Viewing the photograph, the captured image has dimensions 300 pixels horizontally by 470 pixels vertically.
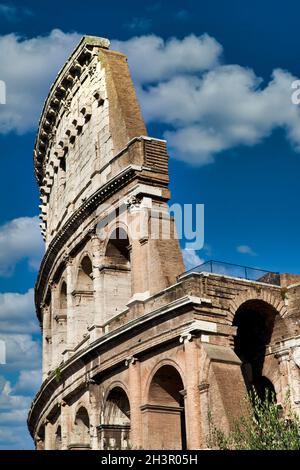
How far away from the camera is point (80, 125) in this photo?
33.1 metres

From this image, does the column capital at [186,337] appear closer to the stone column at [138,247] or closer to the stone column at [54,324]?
the stone column at [138,247]

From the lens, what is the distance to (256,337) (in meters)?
26.8

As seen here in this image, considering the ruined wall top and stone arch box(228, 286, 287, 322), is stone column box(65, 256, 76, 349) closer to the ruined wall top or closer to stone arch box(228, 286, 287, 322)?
the ruined wall top

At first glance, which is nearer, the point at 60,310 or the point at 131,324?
the point at 131,324

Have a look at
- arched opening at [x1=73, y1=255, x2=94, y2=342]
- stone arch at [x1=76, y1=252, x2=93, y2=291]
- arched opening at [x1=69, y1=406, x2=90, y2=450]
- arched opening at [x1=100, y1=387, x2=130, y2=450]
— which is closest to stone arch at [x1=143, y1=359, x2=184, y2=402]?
arched opening at [x1=100, y1=387, x2=130, y2=450]

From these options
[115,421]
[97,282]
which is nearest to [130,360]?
[115,421]

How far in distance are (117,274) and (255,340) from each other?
17.1 ft

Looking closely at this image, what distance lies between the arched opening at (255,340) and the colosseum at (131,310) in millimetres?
41

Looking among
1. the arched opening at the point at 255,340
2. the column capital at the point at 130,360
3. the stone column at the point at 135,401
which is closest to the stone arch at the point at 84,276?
the column capital at the point at 130,360

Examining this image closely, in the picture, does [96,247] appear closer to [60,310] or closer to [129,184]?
[129,184]

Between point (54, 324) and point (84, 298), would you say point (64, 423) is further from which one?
point (54, 324)

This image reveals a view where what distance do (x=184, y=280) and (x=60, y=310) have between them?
1082 centimetres

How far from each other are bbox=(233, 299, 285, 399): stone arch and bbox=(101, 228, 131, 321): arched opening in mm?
4046
